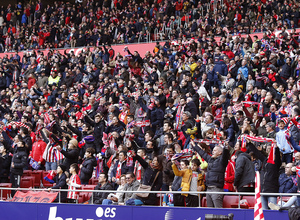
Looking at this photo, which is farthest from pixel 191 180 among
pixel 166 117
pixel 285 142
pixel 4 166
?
pixel 4 166

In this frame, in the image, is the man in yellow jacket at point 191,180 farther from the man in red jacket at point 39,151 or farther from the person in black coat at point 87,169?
the man in red jacket at point 39,151

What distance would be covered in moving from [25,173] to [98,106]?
137 inches

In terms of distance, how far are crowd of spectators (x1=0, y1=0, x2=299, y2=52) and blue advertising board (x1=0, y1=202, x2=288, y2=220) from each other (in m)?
12.0

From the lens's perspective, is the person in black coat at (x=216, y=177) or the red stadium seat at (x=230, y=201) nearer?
the person in black coat at (x=216, y=177)

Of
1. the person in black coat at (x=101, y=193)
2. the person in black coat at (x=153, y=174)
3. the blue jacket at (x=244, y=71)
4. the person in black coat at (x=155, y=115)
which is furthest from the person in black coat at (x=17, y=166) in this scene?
the blue jacket at (x=244, y=71)

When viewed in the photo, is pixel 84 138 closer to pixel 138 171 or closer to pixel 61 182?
pixel 61 182

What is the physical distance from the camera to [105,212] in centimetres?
962

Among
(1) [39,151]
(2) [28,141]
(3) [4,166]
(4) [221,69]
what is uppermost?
(4) [221,69]

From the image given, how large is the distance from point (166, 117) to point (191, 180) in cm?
466

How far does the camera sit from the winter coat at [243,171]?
8.95 metres

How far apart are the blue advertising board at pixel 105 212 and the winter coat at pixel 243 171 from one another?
0.67 metres

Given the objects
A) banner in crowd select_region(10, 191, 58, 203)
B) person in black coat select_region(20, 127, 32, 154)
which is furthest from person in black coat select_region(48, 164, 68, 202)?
person in black coat select_region(20, 127, 32, 154)

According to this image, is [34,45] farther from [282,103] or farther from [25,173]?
[282,103]

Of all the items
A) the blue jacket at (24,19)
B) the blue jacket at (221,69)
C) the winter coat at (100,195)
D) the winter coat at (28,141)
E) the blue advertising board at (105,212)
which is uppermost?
the blue jacket at (24,19)
